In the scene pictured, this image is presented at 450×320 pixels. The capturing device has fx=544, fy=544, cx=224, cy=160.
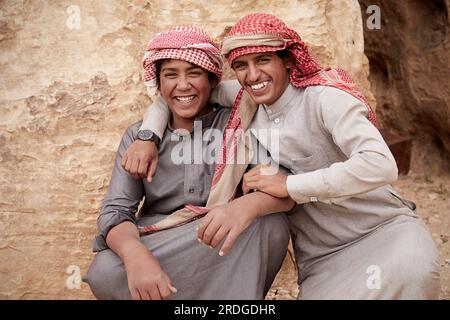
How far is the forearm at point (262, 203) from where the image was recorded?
7.48 feet

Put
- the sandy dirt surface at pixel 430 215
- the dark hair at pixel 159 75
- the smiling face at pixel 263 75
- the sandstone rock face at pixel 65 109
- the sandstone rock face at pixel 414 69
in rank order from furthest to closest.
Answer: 1. the sandstone rock face at pixel 414 69
2. the sandy dirt surface at pixel 430 215
3. the sandstone rock face at pixel 65 109
4. the dark hair at pixel 159 75
5. the smiling face at pixel 263 75

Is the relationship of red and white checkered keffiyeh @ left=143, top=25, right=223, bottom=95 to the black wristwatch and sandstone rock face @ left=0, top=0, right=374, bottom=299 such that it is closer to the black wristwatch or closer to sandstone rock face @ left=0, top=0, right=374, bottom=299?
the black wristwatch

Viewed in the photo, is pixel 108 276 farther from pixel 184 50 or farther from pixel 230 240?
pixel 184 50

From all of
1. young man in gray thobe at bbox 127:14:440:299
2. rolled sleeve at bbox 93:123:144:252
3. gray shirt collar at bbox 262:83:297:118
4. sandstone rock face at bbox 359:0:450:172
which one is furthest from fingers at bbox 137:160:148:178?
sandstone rock face at bbox 359:0:450:172

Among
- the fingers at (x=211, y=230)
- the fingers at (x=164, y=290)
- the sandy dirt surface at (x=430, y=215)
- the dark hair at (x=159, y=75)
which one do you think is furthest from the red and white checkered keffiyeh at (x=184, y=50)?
the sandy dirt surface at (x=430, y=215)

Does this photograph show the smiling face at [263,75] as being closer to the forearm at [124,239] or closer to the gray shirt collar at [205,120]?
the gray shirt collar at [205,120]

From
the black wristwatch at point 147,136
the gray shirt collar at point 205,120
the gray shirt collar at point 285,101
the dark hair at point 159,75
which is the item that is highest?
the dark hair at point 159,75

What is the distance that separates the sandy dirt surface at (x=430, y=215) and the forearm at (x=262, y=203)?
1174mm

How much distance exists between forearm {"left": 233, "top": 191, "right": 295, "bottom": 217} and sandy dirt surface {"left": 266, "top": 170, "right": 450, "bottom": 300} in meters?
1.17

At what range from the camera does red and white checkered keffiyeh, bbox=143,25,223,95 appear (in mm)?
2588

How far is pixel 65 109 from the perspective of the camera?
3260mm

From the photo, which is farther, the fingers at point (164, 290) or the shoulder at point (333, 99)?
the shoulder at point (333, 99)
